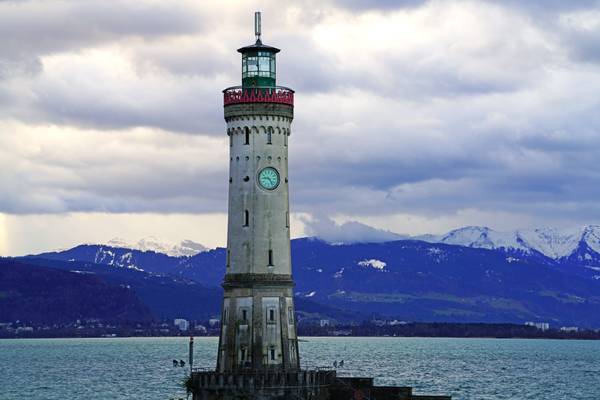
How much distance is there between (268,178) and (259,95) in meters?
5.81

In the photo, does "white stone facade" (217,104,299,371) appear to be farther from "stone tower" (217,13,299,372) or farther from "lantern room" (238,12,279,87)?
"lantern room" (238,12,279,87)

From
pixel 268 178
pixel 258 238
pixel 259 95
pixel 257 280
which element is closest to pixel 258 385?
pixel 257 280

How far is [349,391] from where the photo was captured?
86.1 m

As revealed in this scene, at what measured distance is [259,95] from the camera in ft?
284

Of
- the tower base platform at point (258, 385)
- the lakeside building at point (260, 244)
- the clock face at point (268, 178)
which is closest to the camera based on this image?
the tower base platform at point (258, 385)

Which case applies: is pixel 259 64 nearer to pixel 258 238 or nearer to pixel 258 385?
pixel 258 238

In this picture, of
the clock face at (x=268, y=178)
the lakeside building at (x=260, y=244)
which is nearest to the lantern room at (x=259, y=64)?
the lakeside building at (x=260, y=244)

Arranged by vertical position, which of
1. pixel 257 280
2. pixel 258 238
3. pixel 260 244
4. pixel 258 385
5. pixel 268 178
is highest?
pixel 268 178

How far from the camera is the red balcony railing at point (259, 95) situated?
8650 cm

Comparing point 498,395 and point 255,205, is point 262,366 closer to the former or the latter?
point 255,205

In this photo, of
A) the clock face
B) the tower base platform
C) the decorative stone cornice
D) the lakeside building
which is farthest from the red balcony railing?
the tower base platform

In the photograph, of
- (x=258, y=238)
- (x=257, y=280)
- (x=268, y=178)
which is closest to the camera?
(x=257, y=280)

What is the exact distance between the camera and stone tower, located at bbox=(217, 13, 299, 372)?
281 ft

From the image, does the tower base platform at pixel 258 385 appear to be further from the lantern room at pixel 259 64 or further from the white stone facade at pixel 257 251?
the lantern room at pixel 259 64
